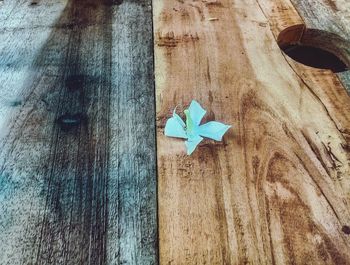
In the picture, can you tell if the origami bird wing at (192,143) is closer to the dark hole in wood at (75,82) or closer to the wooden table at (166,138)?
the wooden table at (166,138)

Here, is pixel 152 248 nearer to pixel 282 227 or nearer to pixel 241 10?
pixel 282 227

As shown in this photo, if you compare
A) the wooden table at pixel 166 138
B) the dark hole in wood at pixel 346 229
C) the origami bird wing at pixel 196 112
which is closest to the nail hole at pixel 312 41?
the wooden table at pixel 166 138

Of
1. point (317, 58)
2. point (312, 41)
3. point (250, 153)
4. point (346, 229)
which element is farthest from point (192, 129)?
point (317, 58)

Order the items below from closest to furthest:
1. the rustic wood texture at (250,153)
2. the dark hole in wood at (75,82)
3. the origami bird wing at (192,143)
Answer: the rustic wood texture at (250,153)
the origami bird wing at (192,143)
the dark hole in wood at (75,82)

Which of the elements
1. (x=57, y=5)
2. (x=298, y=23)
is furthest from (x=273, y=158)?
(x=57, y=5)

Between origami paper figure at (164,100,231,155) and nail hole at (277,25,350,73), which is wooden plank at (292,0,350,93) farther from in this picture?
origami paper figure at (164,100,231,155)

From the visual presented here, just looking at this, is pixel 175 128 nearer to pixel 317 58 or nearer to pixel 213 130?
pixel 213 130

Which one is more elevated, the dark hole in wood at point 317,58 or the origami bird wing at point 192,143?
the origami bird wing at point 192,143
